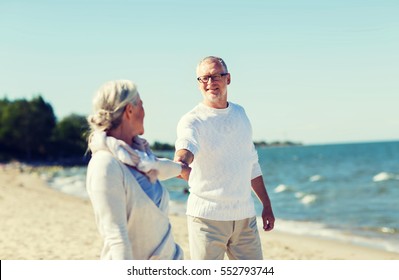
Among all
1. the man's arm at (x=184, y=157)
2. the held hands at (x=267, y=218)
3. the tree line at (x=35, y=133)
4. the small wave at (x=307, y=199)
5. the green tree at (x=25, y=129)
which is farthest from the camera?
the tree line at (x=35, y=133)

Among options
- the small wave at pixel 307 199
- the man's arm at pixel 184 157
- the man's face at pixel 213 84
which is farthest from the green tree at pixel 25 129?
the man's arm at pixel 184 157

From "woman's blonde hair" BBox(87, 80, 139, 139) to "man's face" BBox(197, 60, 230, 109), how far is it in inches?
38.8

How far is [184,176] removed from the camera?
2.42m

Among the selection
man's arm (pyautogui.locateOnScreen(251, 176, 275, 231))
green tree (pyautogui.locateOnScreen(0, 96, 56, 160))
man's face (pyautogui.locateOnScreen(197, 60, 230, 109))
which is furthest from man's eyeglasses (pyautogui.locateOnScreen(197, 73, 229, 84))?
green tree (pyautogui.locateOnScreen(0, 96, 56, 160))

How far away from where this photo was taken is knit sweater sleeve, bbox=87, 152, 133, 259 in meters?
1.78

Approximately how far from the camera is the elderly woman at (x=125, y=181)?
5.85 ft

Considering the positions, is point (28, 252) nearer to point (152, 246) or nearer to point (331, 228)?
point (152, 246)

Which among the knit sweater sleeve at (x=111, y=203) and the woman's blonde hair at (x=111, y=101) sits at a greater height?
the woman's blonde hair at (x=111, y=101)

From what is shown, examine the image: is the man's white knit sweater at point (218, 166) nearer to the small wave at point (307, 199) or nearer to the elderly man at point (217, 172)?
the elderly man at point (217, 172)

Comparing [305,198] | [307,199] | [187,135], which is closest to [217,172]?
[187,135]

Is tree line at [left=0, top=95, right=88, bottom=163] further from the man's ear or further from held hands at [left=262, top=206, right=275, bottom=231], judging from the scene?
the man's ear

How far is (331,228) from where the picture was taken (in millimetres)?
13977

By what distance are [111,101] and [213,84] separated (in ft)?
3.48
